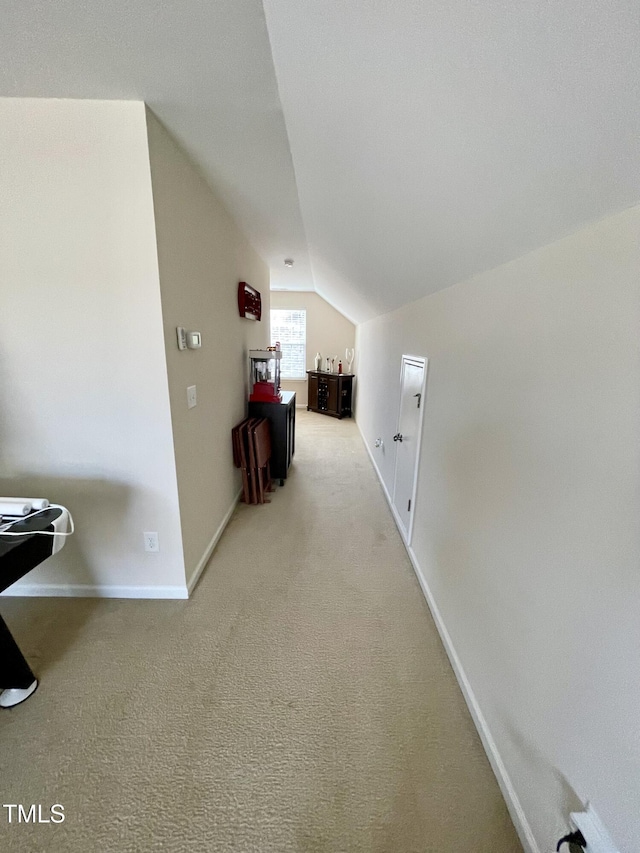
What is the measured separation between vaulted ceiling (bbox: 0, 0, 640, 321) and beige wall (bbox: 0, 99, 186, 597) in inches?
6.6

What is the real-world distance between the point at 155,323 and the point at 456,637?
2002mm

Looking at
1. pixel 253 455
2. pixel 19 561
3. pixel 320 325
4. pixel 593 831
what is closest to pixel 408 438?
pixel 253 455

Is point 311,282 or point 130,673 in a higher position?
point 311,282

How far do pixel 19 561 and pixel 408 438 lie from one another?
2.18 m

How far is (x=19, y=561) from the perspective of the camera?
1.19 meters

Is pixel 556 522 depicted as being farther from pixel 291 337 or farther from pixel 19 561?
pixel 291 337

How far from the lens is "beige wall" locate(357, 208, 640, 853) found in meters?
0.70

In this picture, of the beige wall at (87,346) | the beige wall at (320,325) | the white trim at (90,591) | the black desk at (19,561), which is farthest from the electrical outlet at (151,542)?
the beige wall at (320,325)

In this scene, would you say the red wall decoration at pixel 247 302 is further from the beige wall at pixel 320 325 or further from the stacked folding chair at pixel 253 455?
the beige wall at pixel 320 325

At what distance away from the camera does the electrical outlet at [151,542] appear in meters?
1.82

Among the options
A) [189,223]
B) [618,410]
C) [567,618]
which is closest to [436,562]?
[567,618]

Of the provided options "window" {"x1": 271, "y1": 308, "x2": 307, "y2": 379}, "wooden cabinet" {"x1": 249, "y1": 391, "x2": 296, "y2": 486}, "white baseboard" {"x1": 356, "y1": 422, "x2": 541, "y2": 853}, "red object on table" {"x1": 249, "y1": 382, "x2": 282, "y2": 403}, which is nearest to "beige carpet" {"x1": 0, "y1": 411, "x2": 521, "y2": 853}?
"white baseboard" {"x1": 356, "y1": 422, "x2": 541, "y2": 853}

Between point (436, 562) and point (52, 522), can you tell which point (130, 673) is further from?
point (436, 562)

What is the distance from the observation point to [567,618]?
0.84 metres
